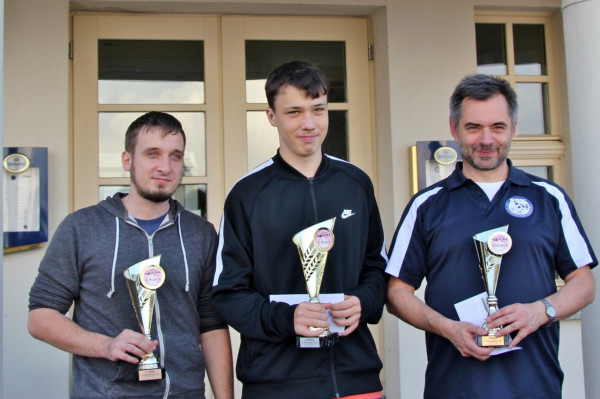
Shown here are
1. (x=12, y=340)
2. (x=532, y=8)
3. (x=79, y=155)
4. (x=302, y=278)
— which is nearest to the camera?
(x=302, y=278)

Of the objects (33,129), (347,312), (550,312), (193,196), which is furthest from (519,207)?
(33,129)

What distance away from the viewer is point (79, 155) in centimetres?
438

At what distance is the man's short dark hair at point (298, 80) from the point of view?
2496 millimetres

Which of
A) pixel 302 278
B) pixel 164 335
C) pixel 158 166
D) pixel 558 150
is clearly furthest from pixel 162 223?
pixel 558 150

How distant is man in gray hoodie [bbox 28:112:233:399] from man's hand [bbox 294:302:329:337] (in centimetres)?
50

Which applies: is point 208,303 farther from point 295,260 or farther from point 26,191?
point 26,191

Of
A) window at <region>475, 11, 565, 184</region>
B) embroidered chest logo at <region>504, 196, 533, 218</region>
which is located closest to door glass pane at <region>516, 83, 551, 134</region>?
window at <region>475, 11, 565, 184</region>

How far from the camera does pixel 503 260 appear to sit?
8.10 ft

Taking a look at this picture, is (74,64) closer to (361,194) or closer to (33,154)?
(33,154)

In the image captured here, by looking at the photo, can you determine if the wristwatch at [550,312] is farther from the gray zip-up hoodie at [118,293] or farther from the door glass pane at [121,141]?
the door glass pane at [121,141]

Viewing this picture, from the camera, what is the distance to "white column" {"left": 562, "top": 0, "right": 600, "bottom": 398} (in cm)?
314

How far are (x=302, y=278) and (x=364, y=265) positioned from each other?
261mm

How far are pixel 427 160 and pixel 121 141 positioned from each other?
6.22 ft

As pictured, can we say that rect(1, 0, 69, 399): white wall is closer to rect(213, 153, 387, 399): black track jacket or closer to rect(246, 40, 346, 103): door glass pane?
rect(246, 40, 346, 103): door glass pane
